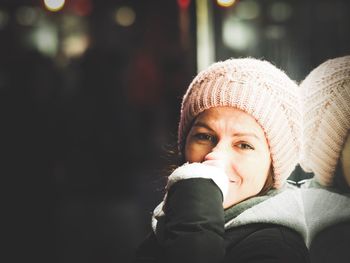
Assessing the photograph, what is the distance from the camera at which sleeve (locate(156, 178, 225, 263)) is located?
123cm

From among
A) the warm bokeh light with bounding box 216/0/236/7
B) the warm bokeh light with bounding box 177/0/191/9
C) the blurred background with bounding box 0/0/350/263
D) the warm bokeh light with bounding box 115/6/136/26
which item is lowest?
the blurred background with bounding box 0/0/350/263

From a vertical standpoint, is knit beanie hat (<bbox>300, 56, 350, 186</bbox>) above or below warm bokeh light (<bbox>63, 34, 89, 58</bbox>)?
below

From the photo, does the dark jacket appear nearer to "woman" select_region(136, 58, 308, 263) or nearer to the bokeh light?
"woman" select_region(136, 58, 308, 263)

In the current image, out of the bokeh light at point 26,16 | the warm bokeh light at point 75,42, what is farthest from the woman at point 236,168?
the bokeh light at point 26,16

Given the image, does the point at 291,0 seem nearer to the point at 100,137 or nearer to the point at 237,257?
the point at 237,257

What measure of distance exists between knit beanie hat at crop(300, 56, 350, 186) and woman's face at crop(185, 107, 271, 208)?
15 centimetres

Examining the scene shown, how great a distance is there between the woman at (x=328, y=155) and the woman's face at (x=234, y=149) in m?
0.16

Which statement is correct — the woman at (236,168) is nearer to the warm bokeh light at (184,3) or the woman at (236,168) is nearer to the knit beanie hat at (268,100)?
the knit beanie hat at (268,100)

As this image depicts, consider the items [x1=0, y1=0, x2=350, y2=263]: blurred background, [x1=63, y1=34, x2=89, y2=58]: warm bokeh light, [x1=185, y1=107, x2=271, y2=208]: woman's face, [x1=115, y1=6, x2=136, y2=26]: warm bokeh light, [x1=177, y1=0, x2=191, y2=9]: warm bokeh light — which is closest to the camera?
[x1=185, y1=107, x2=271, y2=208]: woman's face

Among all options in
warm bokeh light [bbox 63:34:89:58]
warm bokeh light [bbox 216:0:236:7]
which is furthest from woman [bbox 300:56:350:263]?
warm bokeh light [bbox 63:34:89:58]

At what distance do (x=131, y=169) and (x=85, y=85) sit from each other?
129 cm

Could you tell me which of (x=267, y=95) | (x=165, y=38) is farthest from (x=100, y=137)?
(x=267, y=95)

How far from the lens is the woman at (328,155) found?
4.54 feet

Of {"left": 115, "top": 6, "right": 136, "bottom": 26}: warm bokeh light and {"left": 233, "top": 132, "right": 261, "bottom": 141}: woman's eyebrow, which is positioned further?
{"left": 115, "top": 6, "right": 136, "bottom": 26}: warm bokeh light
